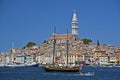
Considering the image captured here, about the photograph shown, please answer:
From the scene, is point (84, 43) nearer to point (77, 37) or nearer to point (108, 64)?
point (77, 37)

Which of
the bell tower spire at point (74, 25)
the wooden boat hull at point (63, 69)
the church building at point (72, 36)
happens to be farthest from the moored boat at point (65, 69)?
the bell tower spire at point (74, 25)

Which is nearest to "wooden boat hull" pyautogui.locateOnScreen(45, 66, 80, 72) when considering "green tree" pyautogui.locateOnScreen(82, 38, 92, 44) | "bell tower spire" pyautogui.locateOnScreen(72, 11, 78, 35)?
"bell tower spire" pyautogui.locateOnScreen(72, 11, 78, 35)

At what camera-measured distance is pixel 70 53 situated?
102688mm

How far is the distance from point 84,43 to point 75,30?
359 cm

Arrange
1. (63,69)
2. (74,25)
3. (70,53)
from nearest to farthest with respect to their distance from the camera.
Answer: (63,69) → (70,53) → (74,25)

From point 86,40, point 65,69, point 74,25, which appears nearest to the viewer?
point 65,69

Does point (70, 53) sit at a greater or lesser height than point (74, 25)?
lesser

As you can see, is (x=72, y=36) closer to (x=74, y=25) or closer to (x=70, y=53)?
(x=74, y=25)

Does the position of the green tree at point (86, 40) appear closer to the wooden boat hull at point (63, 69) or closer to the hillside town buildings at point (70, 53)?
the hillside town buildings at point (70, 53)

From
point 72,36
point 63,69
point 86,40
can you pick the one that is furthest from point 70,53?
point 63,69

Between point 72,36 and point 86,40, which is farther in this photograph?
point 86,40

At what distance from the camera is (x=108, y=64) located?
100750 mm

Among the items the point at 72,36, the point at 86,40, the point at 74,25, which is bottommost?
the point at 86,40

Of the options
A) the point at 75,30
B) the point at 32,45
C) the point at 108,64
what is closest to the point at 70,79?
the point at 108,64
